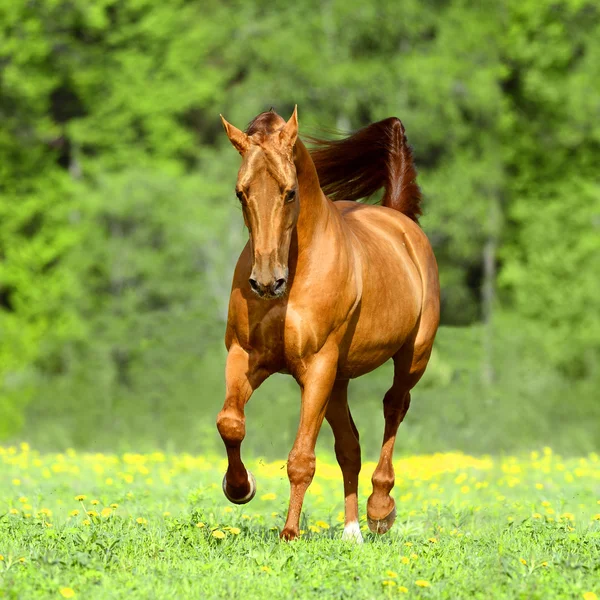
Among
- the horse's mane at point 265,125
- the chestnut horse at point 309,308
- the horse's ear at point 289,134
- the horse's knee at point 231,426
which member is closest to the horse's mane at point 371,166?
the chestnut horse at point 309,308

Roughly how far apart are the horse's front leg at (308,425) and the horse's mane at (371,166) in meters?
2.24

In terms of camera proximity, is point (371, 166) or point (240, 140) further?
point (371, 166)

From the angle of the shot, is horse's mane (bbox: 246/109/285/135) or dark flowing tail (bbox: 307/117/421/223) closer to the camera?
horse's mane (bbox: 246/109/285/135)

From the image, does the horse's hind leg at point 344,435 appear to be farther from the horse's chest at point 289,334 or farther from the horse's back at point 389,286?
the horse's chest at point 289,334

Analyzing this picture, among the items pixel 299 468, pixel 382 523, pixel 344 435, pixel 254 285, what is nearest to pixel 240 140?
pixel 254 285

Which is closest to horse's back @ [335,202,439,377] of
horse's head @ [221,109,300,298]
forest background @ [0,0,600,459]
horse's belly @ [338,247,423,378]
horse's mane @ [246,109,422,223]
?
horse's belly @ [338,247,423,378]

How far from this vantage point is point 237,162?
1125 inches

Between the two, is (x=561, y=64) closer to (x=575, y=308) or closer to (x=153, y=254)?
(x=575, y=308)

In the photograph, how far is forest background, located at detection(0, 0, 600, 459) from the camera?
84.8 feet

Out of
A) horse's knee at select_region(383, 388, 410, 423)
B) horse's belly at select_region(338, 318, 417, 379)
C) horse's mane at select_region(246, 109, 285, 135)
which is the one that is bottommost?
horse's knee at select_region(383, 388, 410, 423)

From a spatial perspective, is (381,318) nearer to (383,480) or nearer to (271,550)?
(383,480)

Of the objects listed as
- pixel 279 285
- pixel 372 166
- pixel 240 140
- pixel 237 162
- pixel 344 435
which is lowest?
pixel 237 162

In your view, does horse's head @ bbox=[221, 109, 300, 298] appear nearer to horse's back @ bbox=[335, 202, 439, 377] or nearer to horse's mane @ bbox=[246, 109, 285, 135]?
horse's mane @ bbox=[246, 109, 285, 135]

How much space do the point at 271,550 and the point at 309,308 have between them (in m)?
1.34
